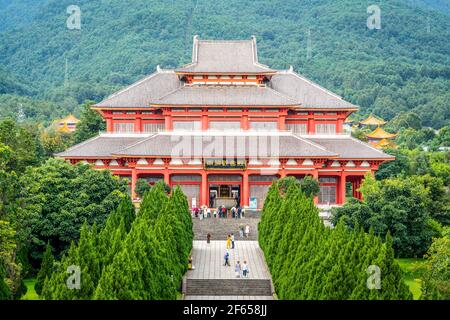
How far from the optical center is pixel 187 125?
159 ft

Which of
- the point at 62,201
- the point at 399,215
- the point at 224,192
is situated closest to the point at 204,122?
the point at 224,192

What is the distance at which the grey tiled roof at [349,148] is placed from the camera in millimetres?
47500

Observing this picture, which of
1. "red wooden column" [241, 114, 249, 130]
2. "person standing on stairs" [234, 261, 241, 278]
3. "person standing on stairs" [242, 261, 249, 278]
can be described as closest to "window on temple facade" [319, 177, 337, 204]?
"red wooden column" [241, 114, 249, 130]

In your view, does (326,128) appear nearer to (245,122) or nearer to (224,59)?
(245,122)

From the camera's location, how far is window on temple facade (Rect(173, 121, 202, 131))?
4841 cm

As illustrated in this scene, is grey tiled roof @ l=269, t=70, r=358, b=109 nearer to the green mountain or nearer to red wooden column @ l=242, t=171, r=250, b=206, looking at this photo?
red wooden column @ l=242, t=171, r=250, b=206

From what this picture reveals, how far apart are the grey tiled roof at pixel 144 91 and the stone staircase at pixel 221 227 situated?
37.8 ft

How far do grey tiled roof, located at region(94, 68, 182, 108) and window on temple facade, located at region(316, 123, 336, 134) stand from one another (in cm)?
1066

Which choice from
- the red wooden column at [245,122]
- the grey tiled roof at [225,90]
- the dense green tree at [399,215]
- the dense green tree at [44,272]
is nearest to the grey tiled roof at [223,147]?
the red wooden column at [245,122]

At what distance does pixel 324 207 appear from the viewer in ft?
152

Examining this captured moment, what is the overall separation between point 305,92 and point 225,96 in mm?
6466
